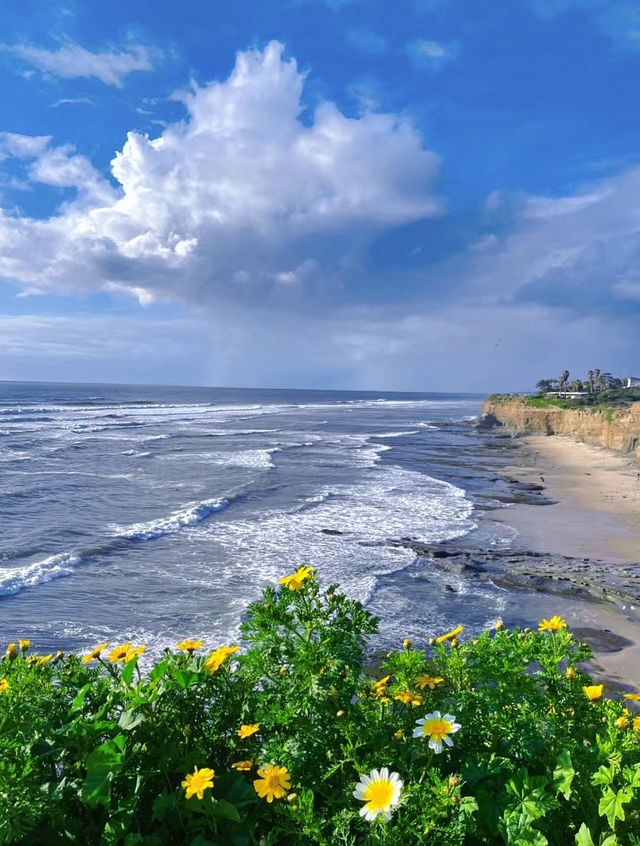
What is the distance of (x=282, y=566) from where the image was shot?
1598cm

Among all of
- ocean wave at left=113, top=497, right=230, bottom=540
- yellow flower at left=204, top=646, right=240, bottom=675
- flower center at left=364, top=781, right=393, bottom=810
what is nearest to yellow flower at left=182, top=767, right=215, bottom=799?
yellow flower at left=204, top=646, right=240, bottom=675

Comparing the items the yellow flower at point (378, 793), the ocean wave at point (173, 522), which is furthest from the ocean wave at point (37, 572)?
the yellow flower at point (378, 793)

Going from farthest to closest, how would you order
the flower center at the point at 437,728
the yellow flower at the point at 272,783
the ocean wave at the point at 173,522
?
the ocean wave at the point at 173,522 < the flower center at the point at 437,728 < the yellow flower at the point at 272,783

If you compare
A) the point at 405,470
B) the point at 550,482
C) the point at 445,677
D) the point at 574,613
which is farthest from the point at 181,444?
the point at 445,677

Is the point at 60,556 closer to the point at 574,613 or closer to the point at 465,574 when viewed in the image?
the point at 465,574

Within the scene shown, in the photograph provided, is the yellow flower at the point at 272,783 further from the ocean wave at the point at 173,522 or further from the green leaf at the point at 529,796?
the ocean wave at the point at 173,522

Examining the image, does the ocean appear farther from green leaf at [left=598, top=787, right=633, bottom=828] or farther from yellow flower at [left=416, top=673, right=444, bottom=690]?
green leaf at [left=598, top=787, right=633, bottom=828]

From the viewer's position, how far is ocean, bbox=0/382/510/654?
12625 millimetres

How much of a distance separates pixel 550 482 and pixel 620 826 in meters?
33.1

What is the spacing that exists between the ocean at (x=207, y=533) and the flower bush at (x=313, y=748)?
8.94m

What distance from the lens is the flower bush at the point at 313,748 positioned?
2.15 m

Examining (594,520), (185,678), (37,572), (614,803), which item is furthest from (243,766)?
(594,520)

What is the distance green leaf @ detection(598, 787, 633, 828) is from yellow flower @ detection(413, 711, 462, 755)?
0.53 metres

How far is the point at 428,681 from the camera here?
2.75m
